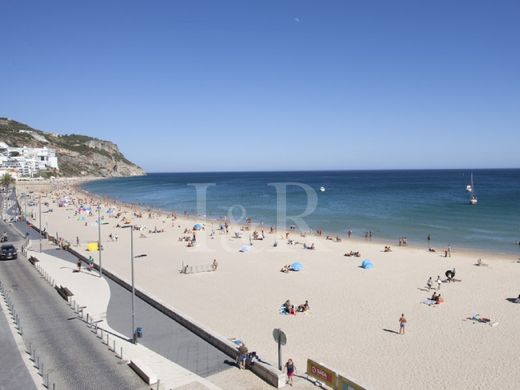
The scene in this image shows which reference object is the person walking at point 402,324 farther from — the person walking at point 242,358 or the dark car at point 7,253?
the dark car at point 7,253

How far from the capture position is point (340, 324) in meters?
16.6

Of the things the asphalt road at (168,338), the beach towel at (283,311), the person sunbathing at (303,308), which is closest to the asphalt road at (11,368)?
the asphalt road at (168,338)

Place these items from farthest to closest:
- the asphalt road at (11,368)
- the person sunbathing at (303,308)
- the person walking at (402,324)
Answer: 1. the person sunbathing at (303,308)
2. the person walking at (402,324)
3. the asphalt road at (11,368)

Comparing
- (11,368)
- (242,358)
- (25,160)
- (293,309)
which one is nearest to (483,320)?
(293,309)

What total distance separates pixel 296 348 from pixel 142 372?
5.67 meters

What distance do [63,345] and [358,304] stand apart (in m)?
12.8

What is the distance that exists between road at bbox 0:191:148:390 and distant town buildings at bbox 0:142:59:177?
122633 millimetres

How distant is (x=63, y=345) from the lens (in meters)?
13.0

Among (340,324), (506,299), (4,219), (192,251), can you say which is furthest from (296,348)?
(4,219)

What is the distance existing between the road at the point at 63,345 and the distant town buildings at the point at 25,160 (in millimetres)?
122633

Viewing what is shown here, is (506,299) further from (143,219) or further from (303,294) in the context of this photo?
(143,219)

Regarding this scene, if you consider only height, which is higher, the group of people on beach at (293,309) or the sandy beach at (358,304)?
the group of people on beach at (293,309)

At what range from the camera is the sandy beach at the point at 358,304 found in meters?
13.1

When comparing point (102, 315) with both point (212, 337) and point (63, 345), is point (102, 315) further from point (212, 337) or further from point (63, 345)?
point (212, 337)
